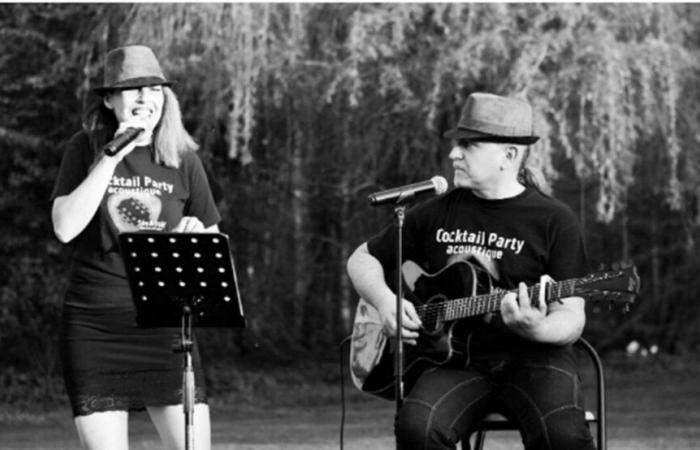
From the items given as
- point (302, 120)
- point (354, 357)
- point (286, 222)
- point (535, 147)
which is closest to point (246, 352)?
point (286, 222)

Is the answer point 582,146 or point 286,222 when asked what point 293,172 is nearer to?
point 286,222

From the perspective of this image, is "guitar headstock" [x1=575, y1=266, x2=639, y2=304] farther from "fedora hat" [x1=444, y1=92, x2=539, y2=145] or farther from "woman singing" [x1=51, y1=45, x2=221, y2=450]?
"woman singing" [x1=51, y1=45, x2=221, y2=450]

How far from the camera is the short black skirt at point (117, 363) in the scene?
5.22 meters

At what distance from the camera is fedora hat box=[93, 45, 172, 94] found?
5.37 m

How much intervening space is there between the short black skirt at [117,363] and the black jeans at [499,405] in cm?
74

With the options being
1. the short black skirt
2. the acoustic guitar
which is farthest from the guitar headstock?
the short black skirt

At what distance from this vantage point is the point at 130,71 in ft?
17.7

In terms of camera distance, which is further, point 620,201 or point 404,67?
point 620,201

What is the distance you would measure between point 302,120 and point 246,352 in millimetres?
2564

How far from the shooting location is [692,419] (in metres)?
11.9

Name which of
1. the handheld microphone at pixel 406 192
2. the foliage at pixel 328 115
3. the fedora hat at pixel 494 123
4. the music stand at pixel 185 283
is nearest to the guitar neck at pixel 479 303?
the handheld microphone at pixel 406 192

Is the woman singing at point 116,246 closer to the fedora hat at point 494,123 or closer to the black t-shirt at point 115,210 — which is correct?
the black t-shirt at point 115,210

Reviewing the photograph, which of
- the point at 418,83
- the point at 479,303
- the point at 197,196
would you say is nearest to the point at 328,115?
the point at 418,83

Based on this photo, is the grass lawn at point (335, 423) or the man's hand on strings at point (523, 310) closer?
the man's hand on strings at point (523, 310)
